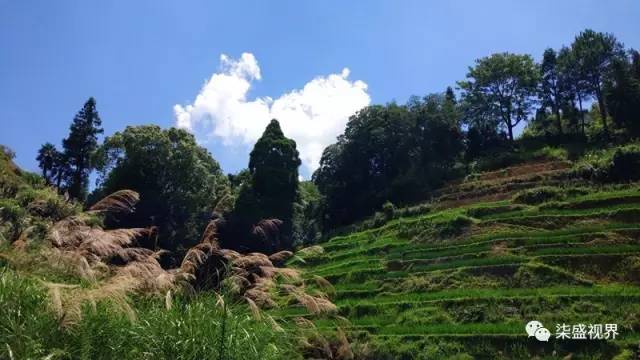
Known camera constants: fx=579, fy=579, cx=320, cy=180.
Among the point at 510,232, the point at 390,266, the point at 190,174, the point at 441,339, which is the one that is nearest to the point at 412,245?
the point at 390,266

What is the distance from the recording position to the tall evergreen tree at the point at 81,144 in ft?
162

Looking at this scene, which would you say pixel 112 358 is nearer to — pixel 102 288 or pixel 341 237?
pixel 102 288

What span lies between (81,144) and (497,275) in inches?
1514

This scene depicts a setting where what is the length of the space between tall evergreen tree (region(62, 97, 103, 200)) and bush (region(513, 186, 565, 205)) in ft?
114

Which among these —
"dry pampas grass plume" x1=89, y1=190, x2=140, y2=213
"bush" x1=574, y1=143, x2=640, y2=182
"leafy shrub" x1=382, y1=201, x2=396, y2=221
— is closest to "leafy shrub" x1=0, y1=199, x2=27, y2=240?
"dry pampas grass plume" x1=89, y1=190, x2=140, y2=213

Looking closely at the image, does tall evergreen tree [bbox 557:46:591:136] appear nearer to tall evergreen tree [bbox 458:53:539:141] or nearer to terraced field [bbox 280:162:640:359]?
tall evergreen tree [bbox 458:53:539:141]

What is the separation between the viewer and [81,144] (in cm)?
4944

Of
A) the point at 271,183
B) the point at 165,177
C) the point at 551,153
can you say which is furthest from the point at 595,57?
the point at 165,177

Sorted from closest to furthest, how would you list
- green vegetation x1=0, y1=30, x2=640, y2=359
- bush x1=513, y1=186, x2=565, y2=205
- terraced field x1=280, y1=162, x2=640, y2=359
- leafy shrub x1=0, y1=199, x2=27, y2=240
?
green vegetation x1=0, y1=30, x2=640, y2=359 < leafy shrub x1=0, y1=199, x2=27, y2=240 < terraced field x1=280, y1=162, x2=640, y2=359 < bush x1=513, y1=186, x2=565, y2=205

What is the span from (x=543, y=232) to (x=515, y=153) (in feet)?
69.9

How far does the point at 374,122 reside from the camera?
160 ft

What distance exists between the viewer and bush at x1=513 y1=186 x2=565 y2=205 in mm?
31391

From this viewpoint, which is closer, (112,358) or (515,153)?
(112,358)

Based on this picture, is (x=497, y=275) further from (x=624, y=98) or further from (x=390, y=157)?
(x=624, y=98)
